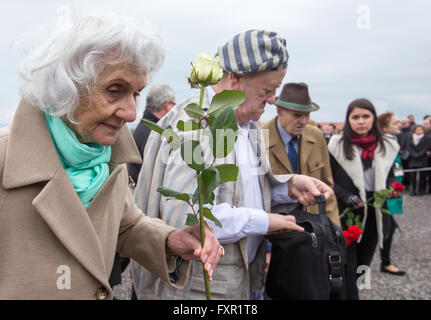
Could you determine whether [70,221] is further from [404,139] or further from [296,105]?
[404,139]

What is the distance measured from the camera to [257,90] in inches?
79.2

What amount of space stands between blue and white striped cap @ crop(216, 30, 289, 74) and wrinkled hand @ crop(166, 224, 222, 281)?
90 centimetres

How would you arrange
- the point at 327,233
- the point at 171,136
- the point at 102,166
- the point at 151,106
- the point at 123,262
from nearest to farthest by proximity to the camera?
the point at 171,136 → the point at 102,166 → the point at 327,233 → the point at 123,262 → the point at 151,106

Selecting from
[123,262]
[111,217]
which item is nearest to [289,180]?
[111,217]

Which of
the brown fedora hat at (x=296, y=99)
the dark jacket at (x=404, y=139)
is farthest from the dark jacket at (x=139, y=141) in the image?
the dark jacket at (x=404, y=139)

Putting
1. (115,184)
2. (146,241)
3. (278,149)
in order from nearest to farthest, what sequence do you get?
(115,184) < (146,241) < (278,149)

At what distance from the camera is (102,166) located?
139 cm

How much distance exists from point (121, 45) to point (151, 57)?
0.34ft

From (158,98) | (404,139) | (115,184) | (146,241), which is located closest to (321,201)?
(146,241)

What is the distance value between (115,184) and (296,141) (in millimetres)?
2367

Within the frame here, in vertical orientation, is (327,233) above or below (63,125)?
below

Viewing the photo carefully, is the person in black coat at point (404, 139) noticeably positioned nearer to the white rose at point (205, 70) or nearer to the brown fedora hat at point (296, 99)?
the brown fedora hat at point (296, 99)

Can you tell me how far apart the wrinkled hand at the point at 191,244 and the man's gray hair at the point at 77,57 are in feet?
1.82
